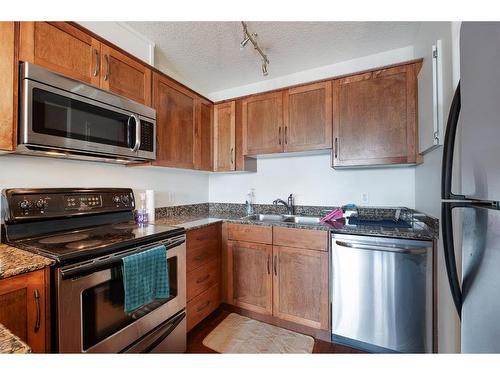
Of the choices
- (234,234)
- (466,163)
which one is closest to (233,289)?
(234,234)

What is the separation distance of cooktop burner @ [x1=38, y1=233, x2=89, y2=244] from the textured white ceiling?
5.61 ft

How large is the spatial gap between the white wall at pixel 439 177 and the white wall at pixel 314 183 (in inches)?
8.4

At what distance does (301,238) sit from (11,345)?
1.67 metres

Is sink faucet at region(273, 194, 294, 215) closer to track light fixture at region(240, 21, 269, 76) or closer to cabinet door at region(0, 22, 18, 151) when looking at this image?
track light fixture at region(240, 21, 269, 76)

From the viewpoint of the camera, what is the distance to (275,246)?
1.93 metres

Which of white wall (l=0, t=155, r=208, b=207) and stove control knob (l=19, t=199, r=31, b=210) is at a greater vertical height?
white wall (l=0, t=155, r=208, b=207)

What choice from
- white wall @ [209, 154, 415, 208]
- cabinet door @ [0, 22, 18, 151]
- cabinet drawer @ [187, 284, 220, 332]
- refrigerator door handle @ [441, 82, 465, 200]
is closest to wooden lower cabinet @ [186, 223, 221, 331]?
cabinet drawer @ [187, 284, 220, 332]

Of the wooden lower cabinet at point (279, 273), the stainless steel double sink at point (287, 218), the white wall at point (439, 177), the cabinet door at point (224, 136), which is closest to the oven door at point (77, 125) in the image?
the cabinet door at point (224, 136)

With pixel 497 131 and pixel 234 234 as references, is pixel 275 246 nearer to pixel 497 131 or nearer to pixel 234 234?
pixel 234 234

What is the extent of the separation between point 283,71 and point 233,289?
243cm

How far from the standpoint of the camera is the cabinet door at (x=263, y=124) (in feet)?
7.32

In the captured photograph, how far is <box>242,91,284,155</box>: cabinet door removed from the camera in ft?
7.32

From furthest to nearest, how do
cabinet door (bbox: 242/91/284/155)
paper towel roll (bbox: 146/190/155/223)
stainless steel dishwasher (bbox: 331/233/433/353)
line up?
1. cabinet door (bbox: 242/91/284/155)
2. paper towel roll (bbox: 146/190/155/223)
3. stainless steel dishwasher (bbox: 331/233/433/353)

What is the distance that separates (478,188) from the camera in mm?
605
